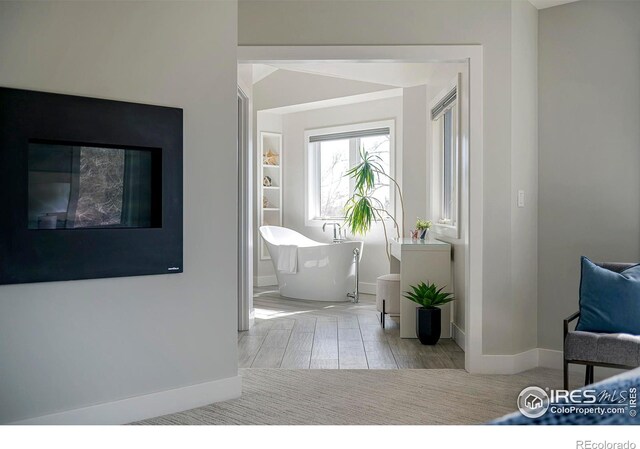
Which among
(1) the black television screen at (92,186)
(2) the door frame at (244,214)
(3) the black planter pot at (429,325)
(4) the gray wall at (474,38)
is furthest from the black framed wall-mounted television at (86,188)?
(3) the black planter pot at (429,325)

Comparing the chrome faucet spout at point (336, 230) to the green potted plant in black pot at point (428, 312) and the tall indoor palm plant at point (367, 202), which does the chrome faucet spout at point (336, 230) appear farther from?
the green potted plant in black pot at point (428, 312)

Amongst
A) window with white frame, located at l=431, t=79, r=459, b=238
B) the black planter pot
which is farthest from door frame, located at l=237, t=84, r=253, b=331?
window with white frame, located at l=431, t=79, r=459, b=238

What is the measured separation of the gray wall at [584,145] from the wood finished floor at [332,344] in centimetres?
92

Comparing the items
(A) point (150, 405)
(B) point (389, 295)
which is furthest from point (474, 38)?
(A) point (150, 405)

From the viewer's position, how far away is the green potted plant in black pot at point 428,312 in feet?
15.5

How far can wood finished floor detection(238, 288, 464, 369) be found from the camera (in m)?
4.20

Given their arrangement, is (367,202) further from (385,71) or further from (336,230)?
(385,71)

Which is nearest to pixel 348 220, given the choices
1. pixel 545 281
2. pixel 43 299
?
pixel 545 281

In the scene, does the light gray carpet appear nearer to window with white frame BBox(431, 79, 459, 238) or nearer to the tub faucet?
window with white frame BBox(431, 79, 459, 238)

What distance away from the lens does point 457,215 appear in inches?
186

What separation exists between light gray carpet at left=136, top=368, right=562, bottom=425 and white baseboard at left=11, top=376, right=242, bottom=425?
58 millimetres

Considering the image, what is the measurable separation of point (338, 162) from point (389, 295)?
2996mm

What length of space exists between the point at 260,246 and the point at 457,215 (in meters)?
4.14
